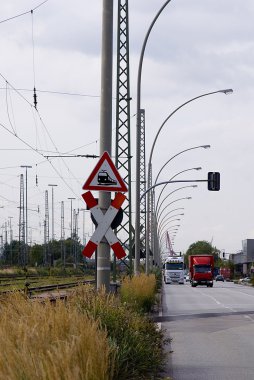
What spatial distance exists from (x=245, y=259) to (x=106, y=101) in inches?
5135

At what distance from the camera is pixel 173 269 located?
84.2 m

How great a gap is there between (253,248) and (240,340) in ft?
A: 405

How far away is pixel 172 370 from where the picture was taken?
1283 centimetres

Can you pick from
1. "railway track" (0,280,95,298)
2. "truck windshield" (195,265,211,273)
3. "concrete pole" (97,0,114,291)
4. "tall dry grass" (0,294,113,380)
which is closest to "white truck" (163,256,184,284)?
"truck windshield" (195,265,211,273)

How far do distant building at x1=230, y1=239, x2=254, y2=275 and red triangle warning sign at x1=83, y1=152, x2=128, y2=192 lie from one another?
386 feet

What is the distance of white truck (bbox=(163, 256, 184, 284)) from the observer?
82250 millimetres

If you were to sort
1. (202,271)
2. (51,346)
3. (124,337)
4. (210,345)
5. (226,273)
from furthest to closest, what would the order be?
(226,273) < (202,271) < (210,345) < (124,337) < (51,346)

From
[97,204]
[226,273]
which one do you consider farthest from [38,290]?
[226,273]

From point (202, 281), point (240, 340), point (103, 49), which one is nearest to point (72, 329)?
point (103, 49)

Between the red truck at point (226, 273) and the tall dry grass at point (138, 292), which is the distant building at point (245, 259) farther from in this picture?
the tall dry grass at point (138, 292)

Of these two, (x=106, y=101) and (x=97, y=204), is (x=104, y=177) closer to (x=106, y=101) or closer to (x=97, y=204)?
(x=97, y=204)

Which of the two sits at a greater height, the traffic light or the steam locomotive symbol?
the traffic light

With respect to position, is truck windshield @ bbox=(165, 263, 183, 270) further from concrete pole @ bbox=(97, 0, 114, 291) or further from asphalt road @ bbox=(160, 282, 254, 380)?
concrete pole @ bbox=(97, 0, 114, 291)

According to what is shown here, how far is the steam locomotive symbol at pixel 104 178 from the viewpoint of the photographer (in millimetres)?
13789
